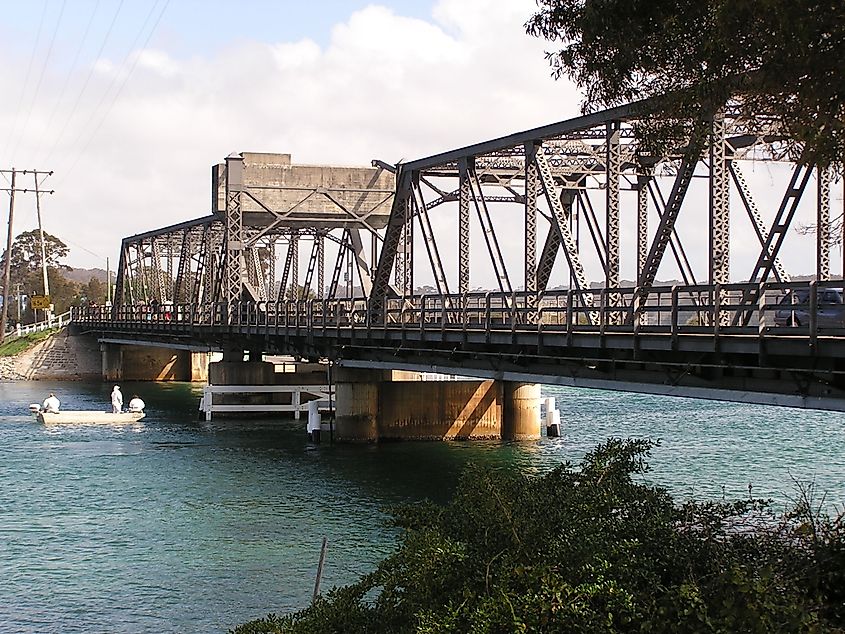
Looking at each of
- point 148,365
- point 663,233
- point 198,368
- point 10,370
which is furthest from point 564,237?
point 10,370

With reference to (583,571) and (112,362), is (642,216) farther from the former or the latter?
(112,362)

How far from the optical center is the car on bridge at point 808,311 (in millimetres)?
19872

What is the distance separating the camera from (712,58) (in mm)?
15719

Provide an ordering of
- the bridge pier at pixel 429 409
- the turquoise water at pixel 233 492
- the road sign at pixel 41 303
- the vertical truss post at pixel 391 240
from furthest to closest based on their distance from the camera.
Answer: the road sign at pixel 41 303 < the bridge pier at pixel 429 409 < the vertical truss post at pixel 391 240 < the turquoise water at pixel 233 492

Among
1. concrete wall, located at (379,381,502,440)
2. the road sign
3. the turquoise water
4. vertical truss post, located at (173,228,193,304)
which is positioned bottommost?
the turquoise water

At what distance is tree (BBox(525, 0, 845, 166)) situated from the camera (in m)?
14.4

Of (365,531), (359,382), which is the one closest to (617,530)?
(365,531)

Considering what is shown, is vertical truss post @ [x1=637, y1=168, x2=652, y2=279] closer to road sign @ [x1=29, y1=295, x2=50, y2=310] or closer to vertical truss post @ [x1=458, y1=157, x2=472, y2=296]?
vertical truss post @ [x1=458, y1=157, x2=472, y2=296]

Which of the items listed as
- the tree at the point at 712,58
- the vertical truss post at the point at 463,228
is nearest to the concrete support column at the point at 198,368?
the vertical truss post at the point at 463,228

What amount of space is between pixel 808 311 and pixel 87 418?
3771 centimetres

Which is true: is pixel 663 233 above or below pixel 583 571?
above

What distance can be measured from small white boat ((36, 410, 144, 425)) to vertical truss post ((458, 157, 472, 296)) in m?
21.6

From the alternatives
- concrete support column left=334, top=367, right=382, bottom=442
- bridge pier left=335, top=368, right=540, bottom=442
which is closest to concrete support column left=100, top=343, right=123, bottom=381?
bridge pier left=335, top=368, right=540, bottom=442

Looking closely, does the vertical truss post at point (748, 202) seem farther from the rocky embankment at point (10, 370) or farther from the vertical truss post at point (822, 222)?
the rocky embankment at point (10, 370)
